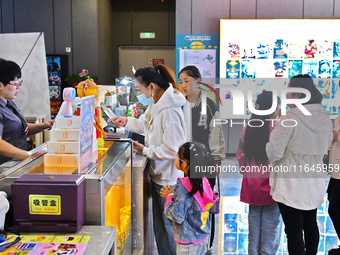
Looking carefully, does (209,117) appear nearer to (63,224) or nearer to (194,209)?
(194,209)

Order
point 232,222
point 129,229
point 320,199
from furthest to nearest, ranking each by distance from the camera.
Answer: point 232,222, point 320,199, point 129,229

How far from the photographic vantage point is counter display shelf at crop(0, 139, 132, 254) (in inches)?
64.0

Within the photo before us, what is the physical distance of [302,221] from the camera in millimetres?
2842

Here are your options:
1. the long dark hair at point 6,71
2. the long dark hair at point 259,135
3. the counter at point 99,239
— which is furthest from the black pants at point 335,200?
the long dark hair at point 6,71

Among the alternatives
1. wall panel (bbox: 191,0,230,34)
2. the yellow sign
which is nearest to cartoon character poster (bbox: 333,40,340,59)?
wall panel (bbox: 191,0,230,34)

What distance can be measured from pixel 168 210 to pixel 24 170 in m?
0.97

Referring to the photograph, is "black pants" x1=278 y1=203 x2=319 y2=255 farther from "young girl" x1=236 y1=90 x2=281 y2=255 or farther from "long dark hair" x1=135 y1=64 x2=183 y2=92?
"long dark hair" x1=135 y1=64 x2=183 y2=92

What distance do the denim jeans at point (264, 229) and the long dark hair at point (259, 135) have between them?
0.39 meters

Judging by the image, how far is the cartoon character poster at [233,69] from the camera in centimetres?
657

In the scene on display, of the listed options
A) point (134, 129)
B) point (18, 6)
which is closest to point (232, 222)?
point (134, 129)

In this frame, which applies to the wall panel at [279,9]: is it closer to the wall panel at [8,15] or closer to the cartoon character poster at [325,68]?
the cartoon character poster at [325,68]

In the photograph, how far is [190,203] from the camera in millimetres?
2375

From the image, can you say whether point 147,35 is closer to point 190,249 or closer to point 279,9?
point 279,9

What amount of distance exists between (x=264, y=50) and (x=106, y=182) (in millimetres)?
5454
